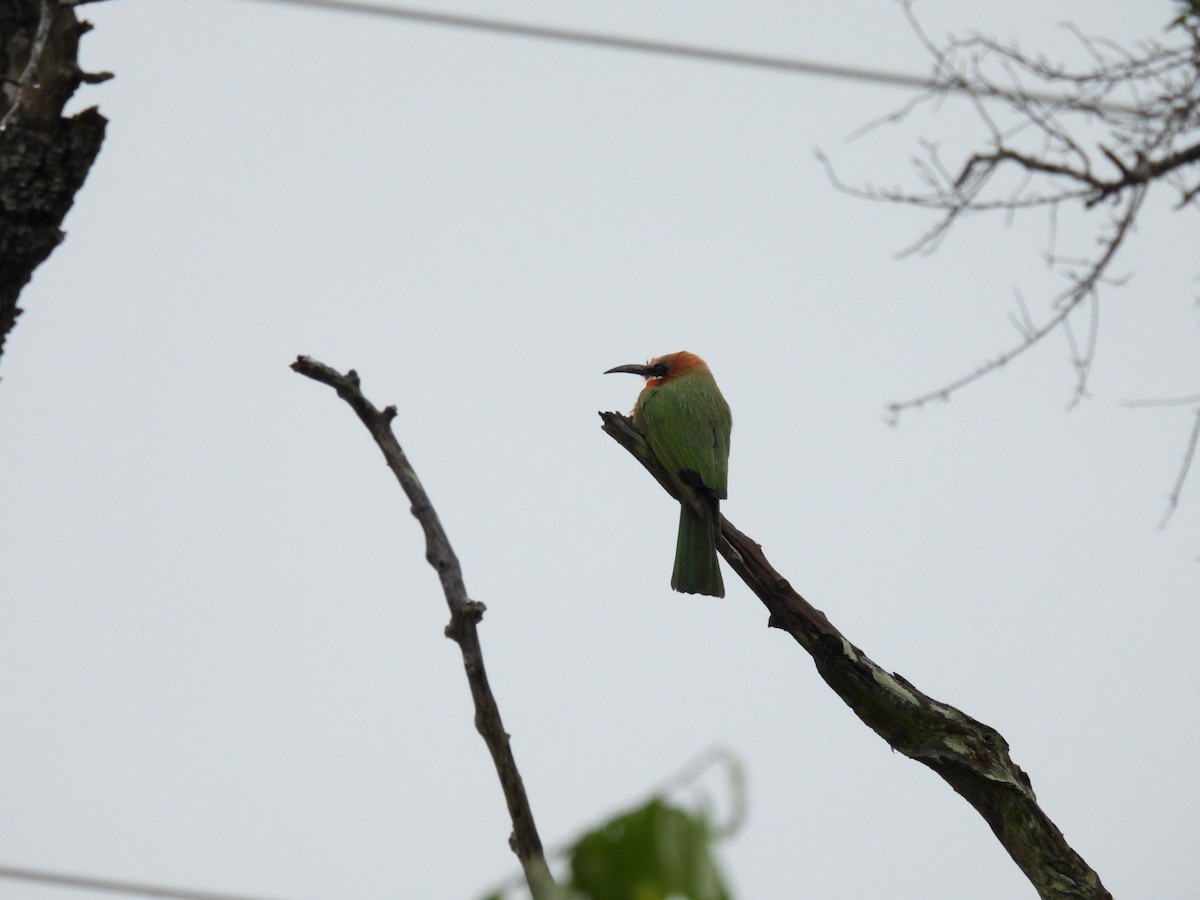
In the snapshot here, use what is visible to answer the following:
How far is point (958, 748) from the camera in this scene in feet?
10.6

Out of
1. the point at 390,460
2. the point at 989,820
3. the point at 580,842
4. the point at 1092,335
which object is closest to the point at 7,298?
the point at 390,460

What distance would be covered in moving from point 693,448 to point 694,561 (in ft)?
1.79

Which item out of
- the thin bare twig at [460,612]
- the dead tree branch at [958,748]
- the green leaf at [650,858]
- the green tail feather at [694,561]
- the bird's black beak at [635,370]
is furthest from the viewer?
the bird's black beak at [635,370]

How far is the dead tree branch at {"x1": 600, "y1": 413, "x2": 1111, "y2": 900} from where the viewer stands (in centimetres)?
313

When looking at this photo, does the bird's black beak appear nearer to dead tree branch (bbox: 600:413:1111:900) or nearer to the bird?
the bird

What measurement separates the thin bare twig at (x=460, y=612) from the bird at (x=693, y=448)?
2330mm

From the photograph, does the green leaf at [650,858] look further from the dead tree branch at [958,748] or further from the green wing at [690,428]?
the green wing at [690,428]

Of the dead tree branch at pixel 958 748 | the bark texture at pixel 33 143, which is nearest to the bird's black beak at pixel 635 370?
the dead tree branch at pixel 958 748

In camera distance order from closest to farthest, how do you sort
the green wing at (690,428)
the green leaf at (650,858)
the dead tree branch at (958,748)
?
1. the green leaf at (650,858)
2. the dead tree branch at (958,748)
3. the green wing at (690,428)

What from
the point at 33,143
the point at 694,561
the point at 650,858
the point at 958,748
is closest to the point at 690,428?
the point at 694,561

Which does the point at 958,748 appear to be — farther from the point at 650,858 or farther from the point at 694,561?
the point at 650,858

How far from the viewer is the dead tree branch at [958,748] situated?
3.13m

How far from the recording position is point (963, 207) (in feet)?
12.8

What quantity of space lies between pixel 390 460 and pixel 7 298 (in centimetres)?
91
